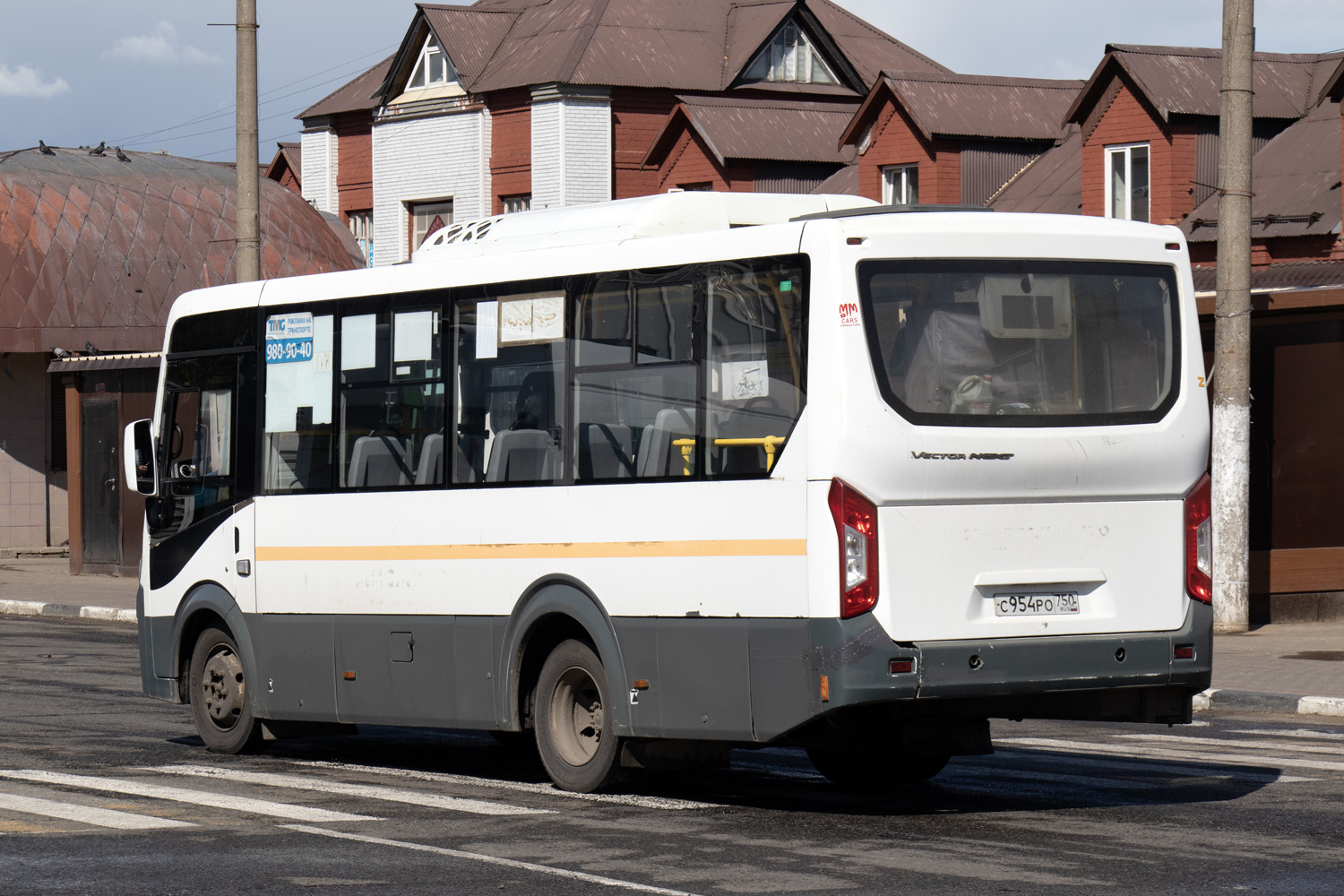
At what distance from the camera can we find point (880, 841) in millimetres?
8953

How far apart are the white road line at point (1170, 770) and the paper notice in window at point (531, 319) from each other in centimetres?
390

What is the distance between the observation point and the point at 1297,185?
106 ft

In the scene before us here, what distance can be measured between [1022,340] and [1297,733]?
5.44 meters

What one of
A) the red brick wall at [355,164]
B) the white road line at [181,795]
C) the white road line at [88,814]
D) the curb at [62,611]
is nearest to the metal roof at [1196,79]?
the curb at [62,611]

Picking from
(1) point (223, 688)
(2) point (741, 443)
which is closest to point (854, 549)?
(2) point (741, 443)

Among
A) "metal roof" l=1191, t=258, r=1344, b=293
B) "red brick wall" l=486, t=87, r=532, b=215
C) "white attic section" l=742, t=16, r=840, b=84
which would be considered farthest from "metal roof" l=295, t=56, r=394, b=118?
"metal roof" l=1191, t=258, r=1344, b=293

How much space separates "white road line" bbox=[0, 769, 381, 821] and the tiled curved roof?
26.1 meters

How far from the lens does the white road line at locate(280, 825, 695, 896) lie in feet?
25.5

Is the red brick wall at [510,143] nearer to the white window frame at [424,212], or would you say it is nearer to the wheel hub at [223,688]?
the white window frame at [424,212]

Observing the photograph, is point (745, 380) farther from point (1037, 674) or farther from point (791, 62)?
point (791, 62)

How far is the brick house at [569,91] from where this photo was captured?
170 feet

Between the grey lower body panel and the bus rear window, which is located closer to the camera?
the grey lower body panel

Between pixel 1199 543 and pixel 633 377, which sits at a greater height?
pixel 633 377

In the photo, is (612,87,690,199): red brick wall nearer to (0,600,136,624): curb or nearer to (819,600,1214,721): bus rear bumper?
(0,600,136,624): curb
